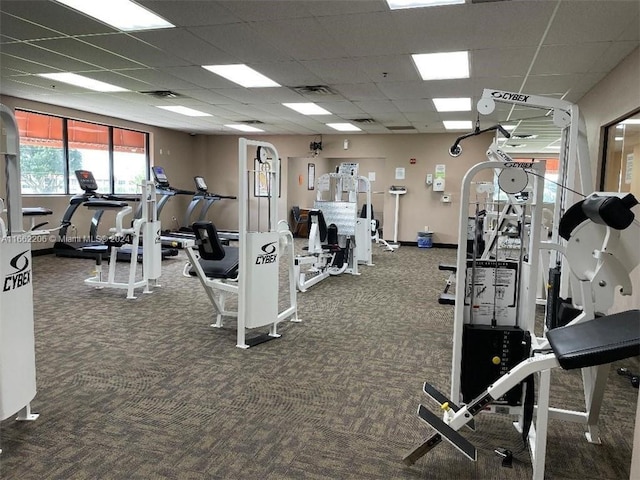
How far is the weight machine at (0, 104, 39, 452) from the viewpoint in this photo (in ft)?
7.35

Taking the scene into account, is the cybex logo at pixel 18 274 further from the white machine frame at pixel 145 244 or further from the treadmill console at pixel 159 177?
the treadmill console at pixel 159 177

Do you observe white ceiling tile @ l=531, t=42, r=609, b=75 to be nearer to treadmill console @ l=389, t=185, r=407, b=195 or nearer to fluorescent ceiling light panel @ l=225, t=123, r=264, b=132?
treadmill console @ l=389, t=185, r=407, b=195

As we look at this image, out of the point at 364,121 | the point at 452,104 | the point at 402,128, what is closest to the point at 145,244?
the point at 452,104

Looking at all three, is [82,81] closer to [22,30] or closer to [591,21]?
[22,30]

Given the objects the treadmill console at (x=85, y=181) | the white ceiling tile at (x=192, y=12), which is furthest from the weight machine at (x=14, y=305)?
the treadmill console at (x=85, y=181)

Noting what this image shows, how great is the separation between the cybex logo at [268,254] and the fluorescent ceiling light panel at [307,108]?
413 centimetres

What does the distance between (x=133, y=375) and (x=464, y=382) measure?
7.23ft

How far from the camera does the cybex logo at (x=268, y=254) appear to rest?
12.4 feet

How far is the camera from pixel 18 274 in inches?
91.2

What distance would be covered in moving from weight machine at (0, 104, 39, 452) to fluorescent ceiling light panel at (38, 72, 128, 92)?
4.12m

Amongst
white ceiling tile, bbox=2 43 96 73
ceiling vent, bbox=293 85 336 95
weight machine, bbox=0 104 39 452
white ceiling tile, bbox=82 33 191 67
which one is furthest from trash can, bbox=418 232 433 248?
weight machine, bbox=0 104 39 452

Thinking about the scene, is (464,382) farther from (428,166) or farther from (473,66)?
(428,166)

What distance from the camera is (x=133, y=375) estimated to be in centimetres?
316

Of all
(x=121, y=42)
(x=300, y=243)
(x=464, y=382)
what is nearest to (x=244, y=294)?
(x=464, y=382)
